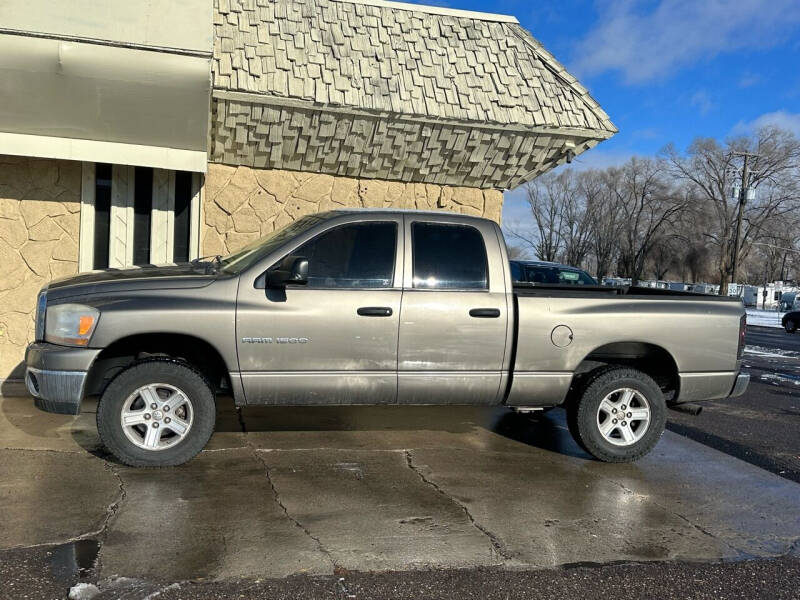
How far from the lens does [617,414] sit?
18.9 feet

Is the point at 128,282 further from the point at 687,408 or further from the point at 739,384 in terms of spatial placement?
the point at 739,384

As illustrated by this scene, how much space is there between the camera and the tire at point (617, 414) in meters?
5.70

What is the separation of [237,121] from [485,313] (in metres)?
3.82

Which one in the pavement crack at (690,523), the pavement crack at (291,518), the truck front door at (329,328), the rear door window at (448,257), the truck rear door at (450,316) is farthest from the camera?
the rear door window at (448,257)

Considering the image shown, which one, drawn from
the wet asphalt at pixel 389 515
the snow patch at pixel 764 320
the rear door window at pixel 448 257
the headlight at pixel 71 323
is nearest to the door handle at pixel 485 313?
the rear door window at pixel 448 257

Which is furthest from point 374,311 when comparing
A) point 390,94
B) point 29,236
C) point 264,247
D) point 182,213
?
point 29,236

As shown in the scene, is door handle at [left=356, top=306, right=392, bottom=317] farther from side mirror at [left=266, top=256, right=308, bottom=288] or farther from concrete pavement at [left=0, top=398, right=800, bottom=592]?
concrete pavement at [left=0, top=398, right=800, bottom=592]

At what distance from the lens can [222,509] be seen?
4.43 meters

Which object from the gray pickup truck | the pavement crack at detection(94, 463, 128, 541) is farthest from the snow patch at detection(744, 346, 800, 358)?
the pavement crack at detection(94, 463, 128, 541)

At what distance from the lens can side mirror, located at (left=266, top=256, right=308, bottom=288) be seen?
496cm

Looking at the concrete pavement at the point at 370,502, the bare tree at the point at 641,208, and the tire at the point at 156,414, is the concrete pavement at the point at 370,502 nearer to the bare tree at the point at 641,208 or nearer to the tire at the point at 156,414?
the tire at the point at 156,414

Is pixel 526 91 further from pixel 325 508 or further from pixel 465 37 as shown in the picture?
pixel 325 508

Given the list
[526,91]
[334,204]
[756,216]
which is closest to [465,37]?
[526,91]

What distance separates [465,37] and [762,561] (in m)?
6.58
